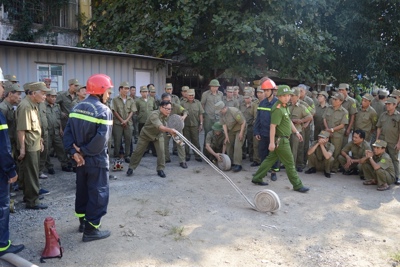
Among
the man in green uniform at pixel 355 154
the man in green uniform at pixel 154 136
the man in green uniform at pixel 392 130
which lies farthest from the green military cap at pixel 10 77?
the man in green uniform at pixel 392 130

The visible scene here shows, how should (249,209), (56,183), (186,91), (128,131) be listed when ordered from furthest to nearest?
(186,91)
(128,131)
(56,183)
(249,209)

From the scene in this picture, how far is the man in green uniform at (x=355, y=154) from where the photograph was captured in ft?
25.2

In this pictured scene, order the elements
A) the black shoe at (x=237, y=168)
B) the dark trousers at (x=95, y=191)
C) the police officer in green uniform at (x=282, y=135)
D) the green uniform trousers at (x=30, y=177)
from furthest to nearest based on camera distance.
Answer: the black shoe at (x=237, y=168) < the police officer in green uniform at (x=282, y=135) < the green uniform trousers at (x=30, y=177) < the dark trousers at (x=95, y=191)

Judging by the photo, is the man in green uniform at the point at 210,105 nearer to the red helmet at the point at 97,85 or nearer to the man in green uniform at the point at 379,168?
the man in green uniform at the point at 379,168

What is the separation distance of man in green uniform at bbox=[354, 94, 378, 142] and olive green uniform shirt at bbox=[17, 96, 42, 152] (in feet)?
21.4

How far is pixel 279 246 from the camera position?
4.52 meters

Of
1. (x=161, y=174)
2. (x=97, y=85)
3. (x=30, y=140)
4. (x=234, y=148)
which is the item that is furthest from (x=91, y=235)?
(x=234, y=148)

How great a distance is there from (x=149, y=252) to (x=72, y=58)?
7.20 m

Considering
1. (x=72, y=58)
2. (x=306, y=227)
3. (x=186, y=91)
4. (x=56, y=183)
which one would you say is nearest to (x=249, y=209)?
(x=306, y=227)

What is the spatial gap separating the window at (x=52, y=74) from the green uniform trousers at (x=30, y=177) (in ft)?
14.7

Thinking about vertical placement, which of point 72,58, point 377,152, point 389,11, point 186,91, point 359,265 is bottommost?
point 359,265

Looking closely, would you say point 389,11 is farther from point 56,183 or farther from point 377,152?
point 56,183

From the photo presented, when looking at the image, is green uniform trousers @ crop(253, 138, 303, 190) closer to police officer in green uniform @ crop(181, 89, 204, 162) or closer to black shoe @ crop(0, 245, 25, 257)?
police officer in green uniform @ crop(181, 89, 204, 162)

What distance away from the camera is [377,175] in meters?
7.02
